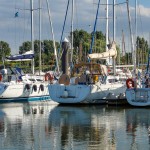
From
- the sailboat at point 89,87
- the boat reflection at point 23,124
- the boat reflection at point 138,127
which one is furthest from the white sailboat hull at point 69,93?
the boat reflection at point 138,127

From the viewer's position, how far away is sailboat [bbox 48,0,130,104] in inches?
1743

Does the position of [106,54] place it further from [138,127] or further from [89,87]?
[138,127]

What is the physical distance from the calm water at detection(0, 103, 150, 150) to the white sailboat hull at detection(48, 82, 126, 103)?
774 mm

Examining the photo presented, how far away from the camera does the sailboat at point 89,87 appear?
4428 cm

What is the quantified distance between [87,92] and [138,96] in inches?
160

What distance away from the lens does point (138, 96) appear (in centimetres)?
4272

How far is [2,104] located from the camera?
160 feet

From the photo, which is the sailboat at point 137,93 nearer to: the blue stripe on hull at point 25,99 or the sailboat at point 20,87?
the sailboat at point 20,87

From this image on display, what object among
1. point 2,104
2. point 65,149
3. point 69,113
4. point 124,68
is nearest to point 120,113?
point 69,113

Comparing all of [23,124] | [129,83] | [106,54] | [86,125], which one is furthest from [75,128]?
[106,54]

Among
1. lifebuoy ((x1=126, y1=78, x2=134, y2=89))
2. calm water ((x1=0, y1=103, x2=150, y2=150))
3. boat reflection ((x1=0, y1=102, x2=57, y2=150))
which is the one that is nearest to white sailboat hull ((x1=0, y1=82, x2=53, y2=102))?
boat reflection ((x1=0, y1=102, x2=57, y2=150))

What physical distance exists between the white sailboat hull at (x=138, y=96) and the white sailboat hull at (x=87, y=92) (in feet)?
7.32

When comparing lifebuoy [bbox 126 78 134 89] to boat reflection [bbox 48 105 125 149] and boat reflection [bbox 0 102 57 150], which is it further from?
boat reflection [bbox 0 102 57 150]

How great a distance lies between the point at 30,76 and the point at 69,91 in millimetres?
9807
